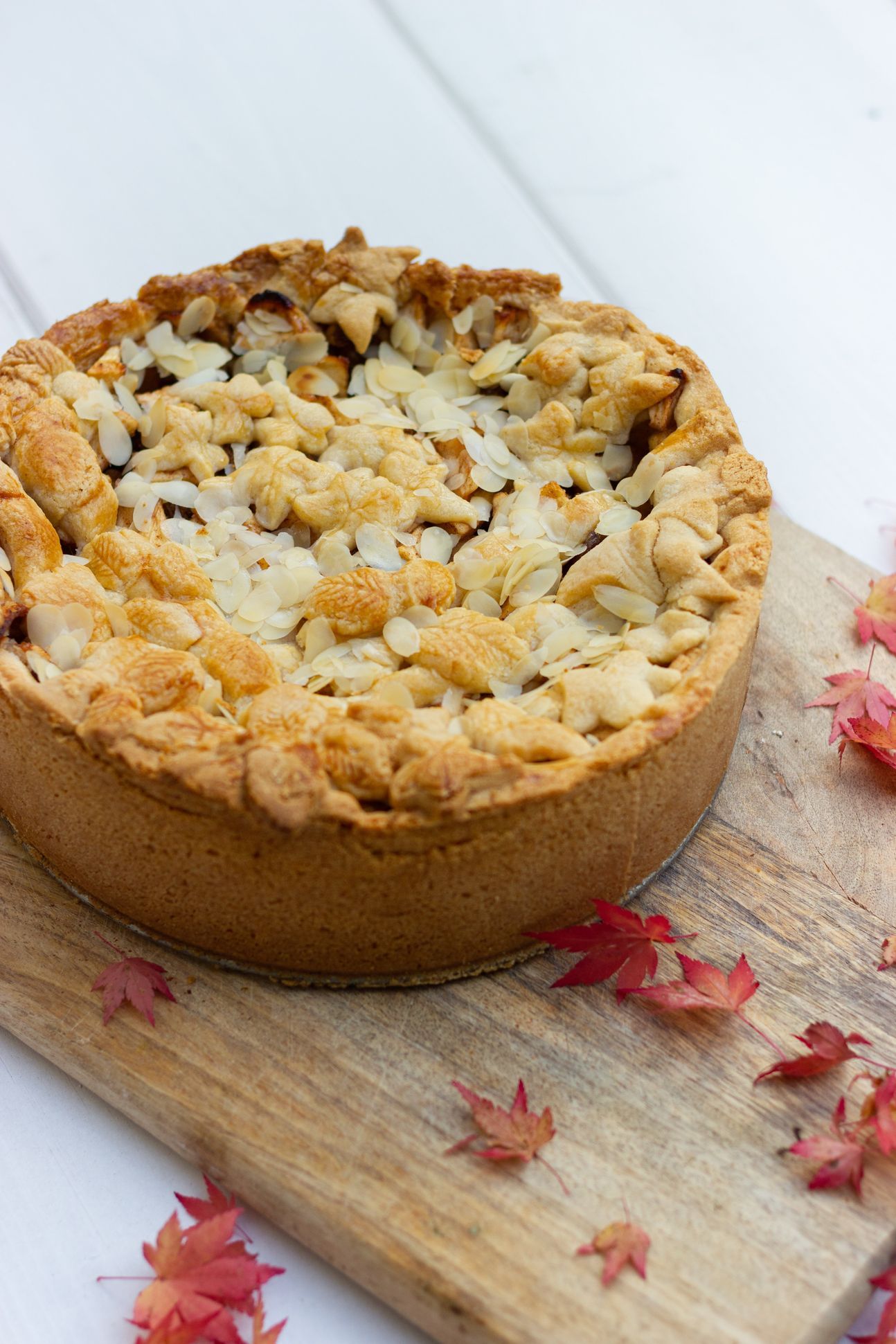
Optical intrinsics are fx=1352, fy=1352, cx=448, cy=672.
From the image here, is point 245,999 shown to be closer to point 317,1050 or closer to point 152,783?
point 317,1050

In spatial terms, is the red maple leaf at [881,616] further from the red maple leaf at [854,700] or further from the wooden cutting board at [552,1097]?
the wooden cutting board at [552,1097]

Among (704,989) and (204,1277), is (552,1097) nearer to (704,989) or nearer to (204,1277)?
(704,989)

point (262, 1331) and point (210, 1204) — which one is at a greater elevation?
point (210, 1204)

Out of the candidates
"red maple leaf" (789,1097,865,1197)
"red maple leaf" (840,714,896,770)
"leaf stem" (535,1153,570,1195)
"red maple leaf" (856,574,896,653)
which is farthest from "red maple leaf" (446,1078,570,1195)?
"red maple leaf" (856,574,896,653)

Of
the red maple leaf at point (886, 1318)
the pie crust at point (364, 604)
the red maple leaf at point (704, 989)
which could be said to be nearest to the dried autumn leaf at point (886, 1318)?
the red maple leaf at point (886, 1318)

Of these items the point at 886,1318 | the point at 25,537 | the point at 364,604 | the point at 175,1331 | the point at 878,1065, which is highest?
the point at 25,537

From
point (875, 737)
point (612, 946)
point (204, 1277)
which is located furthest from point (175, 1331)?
point (875, 737)

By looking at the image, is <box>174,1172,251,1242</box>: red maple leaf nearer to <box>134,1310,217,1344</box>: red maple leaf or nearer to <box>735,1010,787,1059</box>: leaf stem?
<box>134,1310,217,1344</box>: red maple leaf
